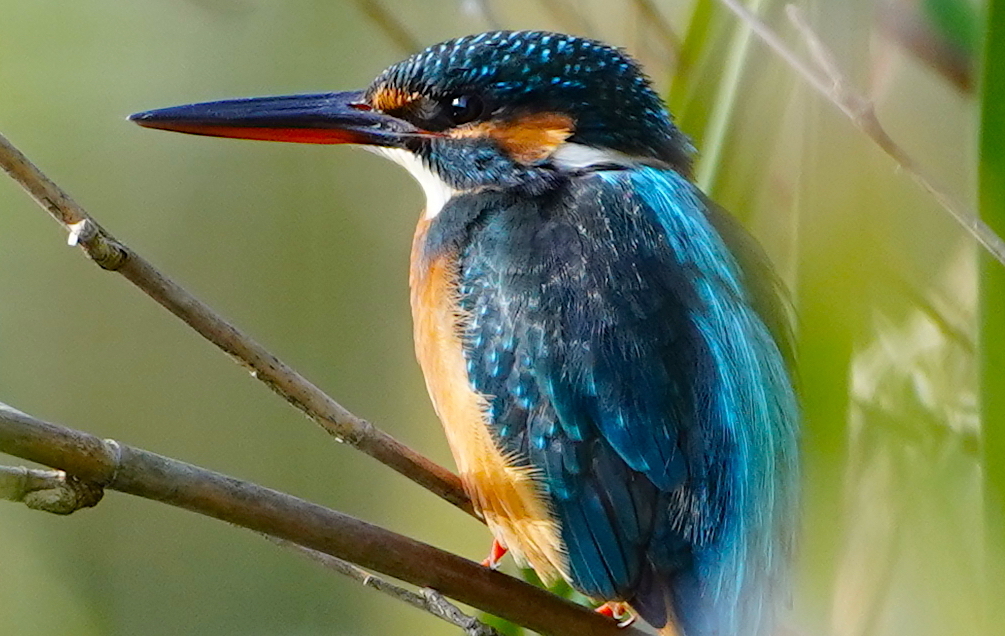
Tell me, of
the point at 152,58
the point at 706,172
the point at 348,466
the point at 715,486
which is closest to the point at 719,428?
the point at 715,486

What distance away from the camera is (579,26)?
1.56m

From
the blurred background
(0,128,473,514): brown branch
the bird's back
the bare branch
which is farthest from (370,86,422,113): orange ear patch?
the bare branch

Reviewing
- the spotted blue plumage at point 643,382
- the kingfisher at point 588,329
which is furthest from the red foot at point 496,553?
the spotted blue plumage at point 643,382

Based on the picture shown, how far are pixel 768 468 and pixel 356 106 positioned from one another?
0.62m

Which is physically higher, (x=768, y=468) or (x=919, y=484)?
(x=919, y=484)

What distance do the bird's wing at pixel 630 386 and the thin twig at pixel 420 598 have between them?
0.34ft

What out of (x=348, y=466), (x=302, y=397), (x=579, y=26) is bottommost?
(x=348, y=466)

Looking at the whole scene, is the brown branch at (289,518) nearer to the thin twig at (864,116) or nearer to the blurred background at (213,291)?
the thin twig at (864,116)

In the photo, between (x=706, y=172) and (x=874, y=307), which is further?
(x=706, y=172)

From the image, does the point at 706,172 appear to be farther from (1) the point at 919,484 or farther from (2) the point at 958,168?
(1) the point at 919,484

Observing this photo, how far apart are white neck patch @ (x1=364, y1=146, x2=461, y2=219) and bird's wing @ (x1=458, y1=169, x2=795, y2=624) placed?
0.20 metres

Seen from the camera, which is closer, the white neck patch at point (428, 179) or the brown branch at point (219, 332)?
the brown branch at point (219, 332)

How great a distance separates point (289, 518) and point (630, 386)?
1.15 feet

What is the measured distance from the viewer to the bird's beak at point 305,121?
1.28 meters
